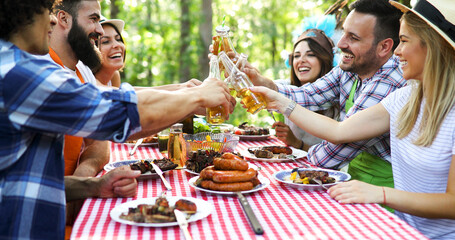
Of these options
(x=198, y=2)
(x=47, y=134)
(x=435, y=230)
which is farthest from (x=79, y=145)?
(x=198, y=2)

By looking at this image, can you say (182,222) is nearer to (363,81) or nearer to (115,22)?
(363,81)

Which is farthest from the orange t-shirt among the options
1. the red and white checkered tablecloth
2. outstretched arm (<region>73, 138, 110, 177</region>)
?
the red and white checkered tablecloth

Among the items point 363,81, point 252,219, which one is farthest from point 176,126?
point 363,81

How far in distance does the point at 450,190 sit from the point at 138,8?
36.8 ft

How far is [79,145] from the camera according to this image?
2.71m

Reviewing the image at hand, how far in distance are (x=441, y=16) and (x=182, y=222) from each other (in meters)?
1.53

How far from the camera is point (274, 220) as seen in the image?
160 cm

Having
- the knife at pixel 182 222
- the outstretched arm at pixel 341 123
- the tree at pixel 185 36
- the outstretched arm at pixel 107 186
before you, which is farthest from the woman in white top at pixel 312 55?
the tree at pixel 185 36

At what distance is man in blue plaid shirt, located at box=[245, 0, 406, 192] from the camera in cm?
271

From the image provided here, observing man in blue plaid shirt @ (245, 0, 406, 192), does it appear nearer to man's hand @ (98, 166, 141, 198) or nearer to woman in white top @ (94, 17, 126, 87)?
man's hand @ (98, 166, 141, 198)

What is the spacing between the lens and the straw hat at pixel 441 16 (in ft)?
6.33

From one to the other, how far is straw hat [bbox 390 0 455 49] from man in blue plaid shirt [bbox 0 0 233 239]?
134 cm

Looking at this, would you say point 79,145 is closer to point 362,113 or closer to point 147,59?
point 362,113

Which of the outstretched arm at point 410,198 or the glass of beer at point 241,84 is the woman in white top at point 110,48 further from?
the outstretched arm at point 410,198
